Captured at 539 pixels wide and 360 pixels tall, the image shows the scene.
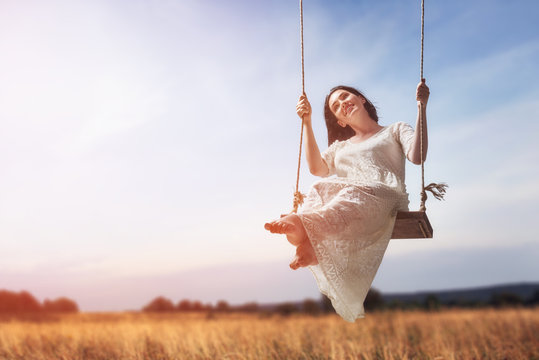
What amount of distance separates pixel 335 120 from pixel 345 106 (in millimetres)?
218

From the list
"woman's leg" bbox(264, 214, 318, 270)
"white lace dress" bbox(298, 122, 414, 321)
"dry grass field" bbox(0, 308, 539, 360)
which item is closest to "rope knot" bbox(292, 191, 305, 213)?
"white lace dress" bbox(298, 122, 414, 321)

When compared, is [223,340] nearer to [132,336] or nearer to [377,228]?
[132,336]

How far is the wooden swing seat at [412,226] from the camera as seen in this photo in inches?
144

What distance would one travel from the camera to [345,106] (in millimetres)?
4203

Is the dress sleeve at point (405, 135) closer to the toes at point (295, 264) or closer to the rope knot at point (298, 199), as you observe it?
the rope knot at point (298, 199)

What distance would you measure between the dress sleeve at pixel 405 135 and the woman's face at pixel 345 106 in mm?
337

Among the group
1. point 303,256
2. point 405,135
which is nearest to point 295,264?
A: point 303,256

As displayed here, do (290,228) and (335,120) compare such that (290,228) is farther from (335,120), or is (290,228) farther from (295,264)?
(335,120)

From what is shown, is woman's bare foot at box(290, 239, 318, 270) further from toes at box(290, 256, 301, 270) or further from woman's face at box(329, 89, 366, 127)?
woman's face at box(329, 89, 366, 127)

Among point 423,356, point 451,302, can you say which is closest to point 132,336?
point 423,356

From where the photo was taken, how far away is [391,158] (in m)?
3.99

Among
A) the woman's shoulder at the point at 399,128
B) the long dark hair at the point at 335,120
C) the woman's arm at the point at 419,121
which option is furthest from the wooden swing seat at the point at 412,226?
the long dark hair at the point at 335,120

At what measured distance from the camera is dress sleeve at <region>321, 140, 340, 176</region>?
13.9ft

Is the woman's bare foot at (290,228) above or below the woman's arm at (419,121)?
below
